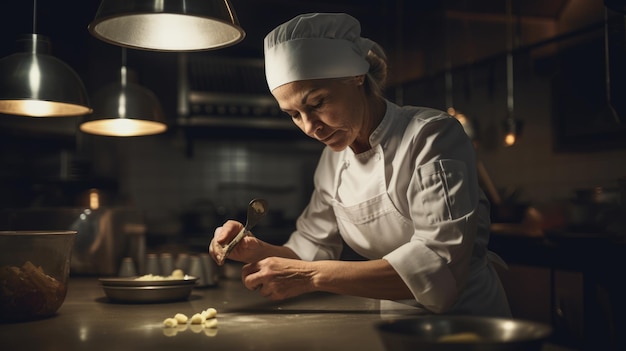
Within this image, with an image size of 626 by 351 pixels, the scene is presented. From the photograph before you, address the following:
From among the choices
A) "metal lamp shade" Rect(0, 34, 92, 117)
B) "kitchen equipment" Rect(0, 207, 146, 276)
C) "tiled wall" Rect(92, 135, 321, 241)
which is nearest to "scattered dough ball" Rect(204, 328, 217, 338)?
"metal lamp shade" Rect(0, 34, 92, 117)

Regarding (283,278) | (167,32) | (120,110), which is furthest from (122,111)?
(283,278)

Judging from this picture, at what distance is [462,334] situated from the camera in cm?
101

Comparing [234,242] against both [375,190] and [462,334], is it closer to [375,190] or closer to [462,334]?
[375,190]

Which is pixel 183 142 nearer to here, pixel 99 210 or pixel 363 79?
pixel 99 210

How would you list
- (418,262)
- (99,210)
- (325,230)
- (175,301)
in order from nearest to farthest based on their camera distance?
(418,262)
(175,301)
(325,230)
(99,210)

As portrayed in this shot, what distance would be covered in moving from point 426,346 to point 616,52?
3.51 meters

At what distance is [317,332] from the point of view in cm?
143

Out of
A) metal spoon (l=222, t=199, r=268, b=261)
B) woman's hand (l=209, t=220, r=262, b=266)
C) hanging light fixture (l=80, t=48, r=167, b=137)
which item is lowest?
woman's hand (l=209, t=220, r=262, b=266)

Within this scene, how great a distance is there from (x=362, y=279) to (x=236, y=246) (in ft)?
1.55

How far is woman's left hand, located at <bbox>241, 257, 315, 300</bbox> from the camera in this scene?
172 centimetres

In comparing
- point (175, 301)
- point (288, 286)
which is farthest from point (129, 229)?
point (288, 286)

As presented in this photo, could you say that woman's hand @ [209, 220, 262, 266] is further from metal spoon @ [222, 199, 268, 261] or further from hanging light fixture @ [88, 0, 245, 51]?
hanging light fixture @ [88, 0, 245, 51]

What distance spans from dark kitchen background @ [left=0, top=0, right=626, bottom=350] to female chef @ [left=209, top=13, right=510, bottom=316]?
6.13 feet

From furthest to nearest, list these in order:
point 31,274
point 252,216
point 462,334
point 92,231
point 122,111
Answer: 1. point 92,231
2. point 122,111
3. point 252,216
4. point 31,274
5. point 462,334
